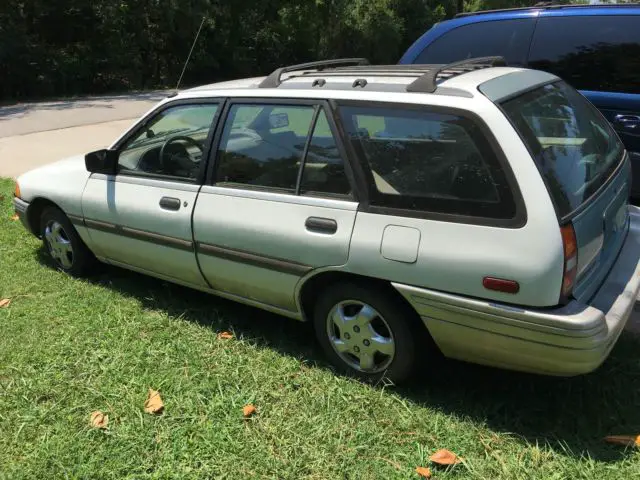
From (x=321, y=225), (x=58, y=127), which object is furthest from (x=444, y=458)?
A: (x=58, y=127)

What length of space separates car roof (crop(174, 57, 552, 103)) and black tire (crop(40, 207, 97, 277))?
4.70ft

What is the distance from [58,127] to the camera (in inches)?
486

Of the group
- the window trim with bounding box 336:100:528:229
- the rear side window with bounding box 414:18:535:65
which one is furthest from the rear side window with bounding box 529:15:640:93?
the window trim with bounding box 336:100:528:229

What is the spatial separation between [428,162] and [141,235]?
6.59 feet

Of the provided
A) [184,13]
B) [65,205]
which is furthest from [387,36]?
[65,205]

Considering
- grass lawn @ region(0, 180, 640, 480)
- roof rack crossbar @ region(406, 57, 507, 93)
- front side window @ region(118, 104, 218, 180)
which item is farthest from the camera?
front side window @ region(118, 104, 218, 180)

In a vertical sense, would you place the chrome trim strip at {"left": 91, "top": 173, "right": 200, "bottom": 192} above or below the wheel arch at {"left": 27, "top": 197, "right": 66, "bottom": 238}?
above

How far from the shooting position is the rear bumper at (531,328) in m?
2.45

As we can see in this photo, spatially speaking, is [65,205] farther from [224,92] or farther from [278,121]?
[278,121]

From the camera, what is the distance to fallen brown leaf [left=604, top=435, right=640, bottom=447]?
2639 mm

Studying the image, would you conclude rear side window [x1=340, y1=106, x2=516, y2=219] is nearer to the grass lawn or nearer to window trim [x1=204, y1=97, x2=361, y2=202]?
window trim [x1=204, y1=97, x2=361, y2=202]

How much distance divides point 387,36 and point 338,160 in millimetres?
28858

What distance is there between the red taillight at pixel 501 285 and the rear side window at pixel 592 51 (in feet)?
10.1

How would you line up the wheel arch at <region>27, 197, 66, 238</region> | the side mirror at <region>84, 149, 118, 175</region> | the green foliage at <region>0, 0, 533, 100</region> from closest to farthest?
1. the side mirror at <region>84, 149, 118, 175</region>
2. the wheel arch at <region>27, 197, 66, 238</region>
3. the green foliage at <region>0, 0, 533, 100</region>
